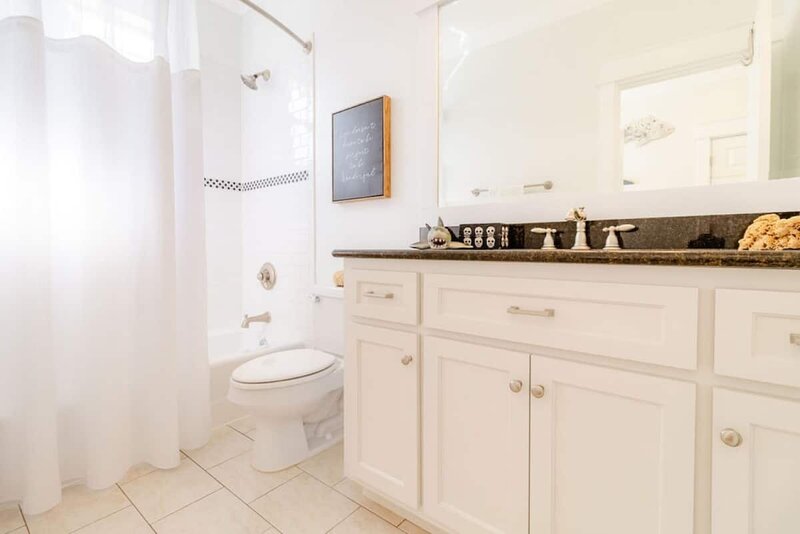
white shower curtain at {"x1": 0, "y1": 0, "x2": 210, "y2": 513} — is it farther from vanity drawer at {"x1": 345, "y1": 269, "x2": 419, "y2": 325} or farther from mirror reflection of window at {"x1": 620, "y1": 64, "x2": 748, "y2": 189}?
mirror reflection of window at {"x1": 620, "y1": 64, "x2": 748, "y2": 189}

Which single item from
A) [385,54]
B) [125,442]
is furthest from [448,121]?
[125,442]

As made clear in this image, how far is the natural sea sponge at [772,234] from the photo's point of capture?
0.82 metres

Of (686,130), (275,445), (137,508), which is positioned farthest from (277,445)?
(686,130)

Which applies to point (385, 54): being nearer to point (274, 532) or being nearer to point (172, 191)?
point (172, 191)

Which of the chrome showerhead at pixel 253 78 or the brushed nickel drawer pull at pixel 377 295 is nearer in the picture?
the brushed nickel drawer pull at pixel 377 295

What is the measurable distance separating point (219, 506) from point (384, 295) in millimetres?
1030

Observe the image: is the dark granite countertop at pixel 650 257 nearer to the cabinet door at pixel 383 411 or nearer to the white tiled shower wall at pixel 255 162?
the cabinet door at pixel 383 411

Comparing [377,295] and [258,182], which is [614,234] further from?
[258,182]

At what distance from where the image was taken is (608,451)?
0.80m

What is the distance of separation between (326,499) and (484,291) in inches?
41.8

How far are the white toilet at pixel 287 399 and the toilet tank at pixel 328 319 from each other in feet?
0.78

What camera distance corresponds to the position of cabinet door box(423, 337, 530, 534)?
917 mm

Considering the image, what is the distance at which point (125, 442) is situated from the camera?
1.50 meters

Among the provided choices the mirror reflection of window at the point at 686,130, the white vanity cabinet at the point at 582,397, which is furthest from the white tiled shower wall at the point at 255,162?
the mirror reflection of window at the point at 686,130
